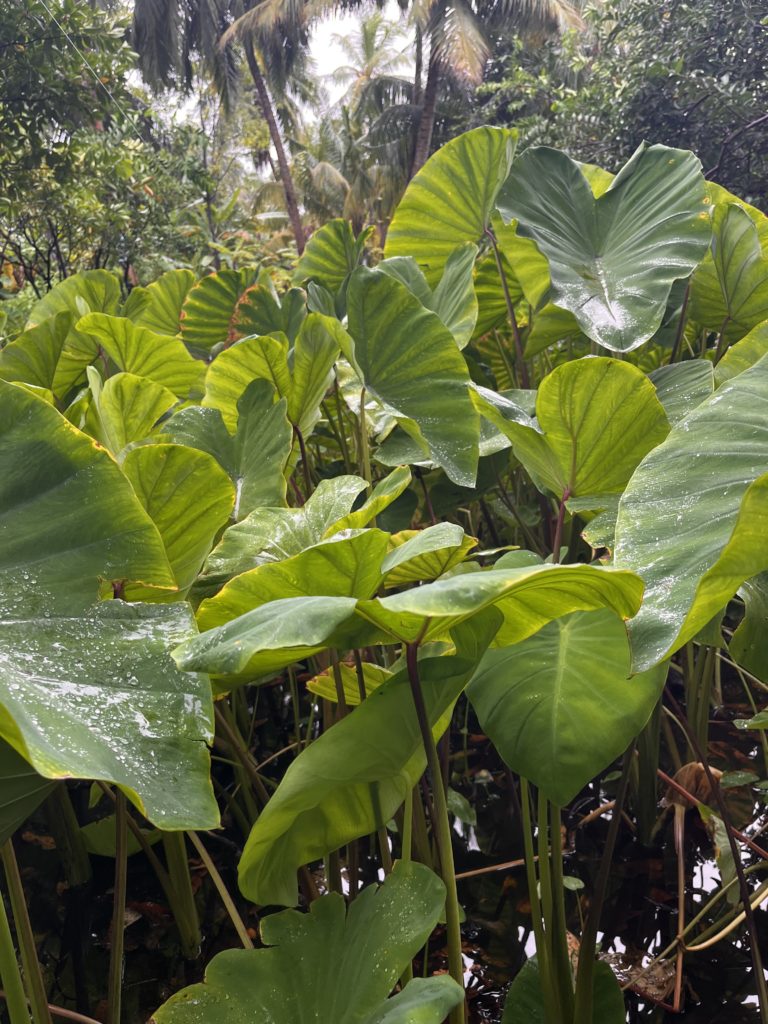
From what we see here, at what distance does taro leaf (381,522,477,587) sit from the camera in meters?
0.44

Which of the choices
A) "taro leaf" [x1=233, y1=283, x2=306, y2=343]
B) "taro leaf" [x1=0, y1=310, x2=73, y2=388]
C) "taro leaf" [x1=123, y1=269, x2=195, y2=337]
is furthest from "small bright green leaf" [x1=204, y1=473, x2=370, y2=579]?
"taro leaf" [x1=123, y1=269, x2=195, y2=337]

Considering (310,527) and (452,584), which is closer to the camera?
(452,584)

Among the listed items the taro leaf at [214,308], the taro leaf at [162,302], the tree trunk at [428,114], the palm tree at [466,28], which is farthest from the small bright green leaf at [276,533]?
the tree trunk at [428,114]

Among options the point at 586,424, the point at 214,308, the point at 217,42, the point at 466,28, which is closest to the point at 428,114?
the point at 466,28

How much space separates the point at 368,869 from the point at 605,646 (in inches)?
25.9

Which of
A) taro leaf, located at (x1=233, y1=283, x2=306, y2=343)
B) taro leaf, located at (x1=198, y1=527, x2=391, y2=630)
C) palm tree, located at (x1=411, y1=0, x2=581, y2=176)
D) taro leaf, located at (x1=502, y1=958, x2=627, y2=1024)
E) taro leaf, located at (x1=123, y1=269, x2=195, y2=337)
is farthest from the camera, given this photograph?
palm tree, located at (x1=411, y1=0, x2=581, y2=176)

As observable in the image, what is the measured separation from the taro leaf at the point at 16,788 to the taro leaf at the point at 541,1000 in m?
0.49

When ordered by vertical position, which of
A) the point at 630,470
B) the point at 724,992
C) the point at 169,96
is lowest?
the point at 724,992

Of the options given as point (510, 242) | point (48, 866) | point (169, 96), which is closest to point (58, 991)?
point (48, 866)

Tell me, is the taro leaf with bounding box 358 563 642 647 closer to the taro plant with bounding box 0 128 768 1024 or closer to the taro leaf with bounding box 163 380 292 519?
the taro plant with bounding box 0 128 768 1024

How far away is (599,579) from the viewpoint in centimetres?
39

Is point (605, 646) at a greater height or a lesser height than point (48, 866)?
greater

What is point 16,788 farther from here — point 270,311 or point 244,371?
point 270,311

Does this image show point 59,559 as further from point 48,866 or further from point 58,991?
point 48,866
